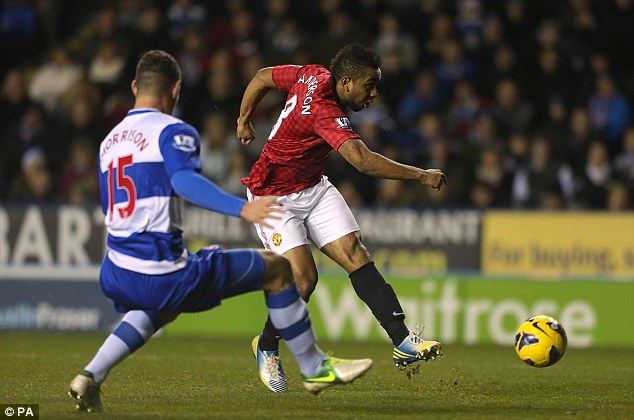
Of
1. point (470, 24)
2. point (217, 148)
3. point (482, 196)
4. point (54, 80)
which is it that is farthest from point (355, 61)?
point (54, 80)

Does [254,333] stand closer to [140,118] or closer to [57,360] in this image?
[57,360]

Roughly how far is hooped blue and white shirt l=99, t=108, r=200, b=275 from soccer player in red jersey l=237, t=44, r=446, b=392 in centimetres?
158

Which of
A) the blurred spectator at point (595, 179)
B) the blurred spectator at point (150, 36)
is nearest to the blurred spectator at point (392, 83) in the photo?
the blurred spectator at point (595, 179)

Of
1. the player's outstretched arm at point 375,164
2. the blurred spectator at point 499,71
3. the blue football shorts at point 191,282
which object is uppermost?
the blurred spectator at point 499,71

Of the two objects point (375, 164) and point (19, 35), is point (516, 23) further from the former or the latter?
point (375, 164)

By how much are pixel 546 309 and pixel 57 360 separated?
5.33 metres

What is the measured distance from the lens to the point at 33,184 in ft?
47.1

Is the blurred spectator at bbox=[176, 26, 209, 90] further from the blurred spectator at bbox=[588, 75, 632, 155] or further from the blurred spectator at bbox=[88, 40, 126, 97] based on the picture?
the blurred spectator at bbox=[588, 75, 632, 155]

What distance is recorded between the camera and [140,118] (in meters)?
6.15

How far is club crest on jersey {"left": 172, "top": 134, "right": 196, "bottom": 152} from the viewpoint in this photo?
594 cm

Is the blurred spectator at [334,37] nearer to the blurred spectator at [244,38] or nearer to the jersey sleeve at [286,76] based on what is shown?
the blurred spectator at [244,38]

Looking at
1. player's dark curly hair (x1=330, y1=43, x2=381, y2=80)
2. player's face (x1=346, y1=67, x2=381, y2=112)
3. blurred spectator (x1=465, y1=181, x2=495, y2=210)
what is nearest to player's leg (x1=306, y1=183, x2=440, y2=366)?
player's face (x1=346, y1=67, x2=381, y2=112)

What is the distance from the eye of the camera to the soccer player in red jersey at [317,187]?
24.8 ft

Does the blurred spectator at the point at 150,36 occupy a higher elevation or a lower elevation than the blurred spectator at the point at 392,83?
higher
